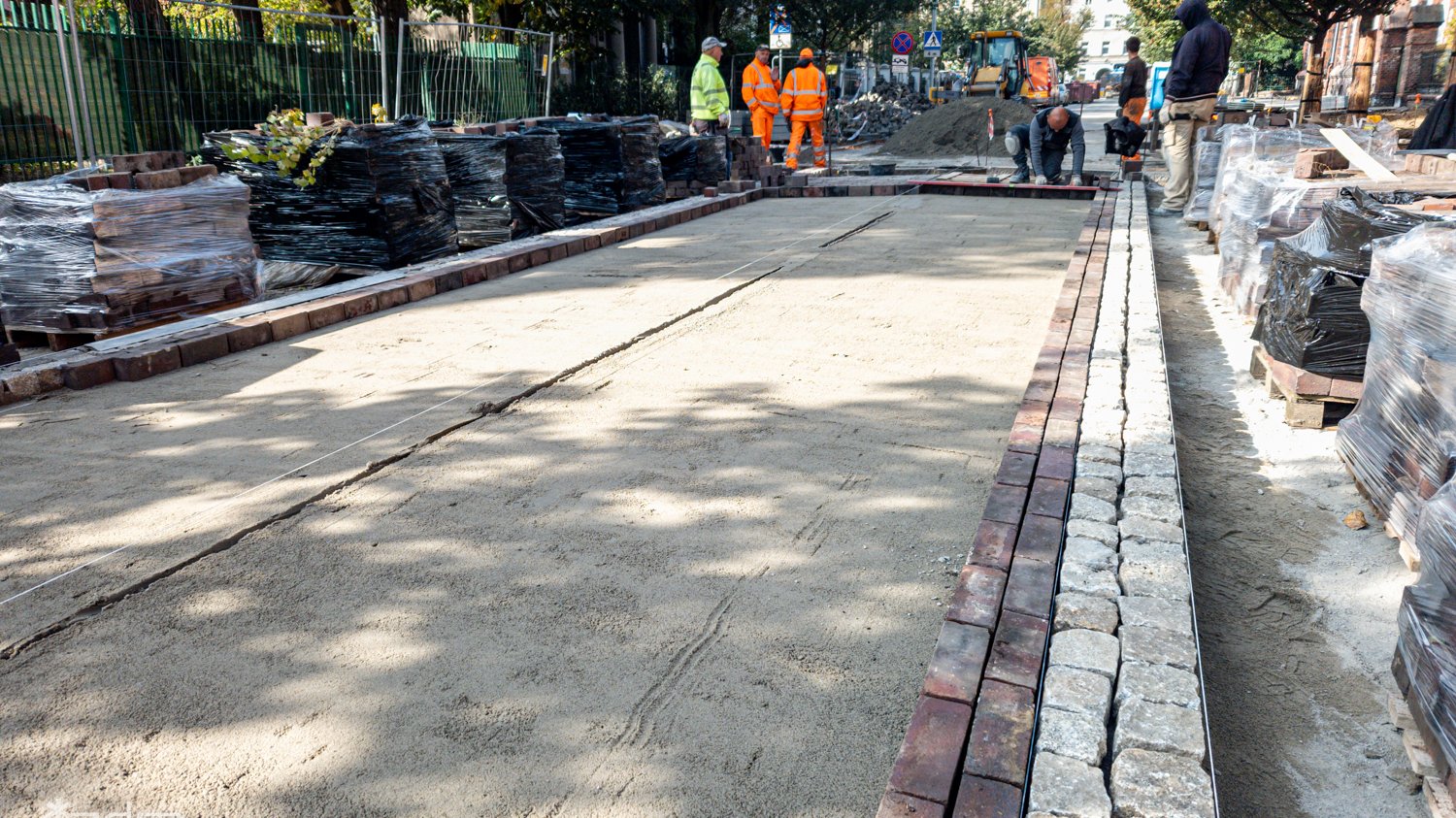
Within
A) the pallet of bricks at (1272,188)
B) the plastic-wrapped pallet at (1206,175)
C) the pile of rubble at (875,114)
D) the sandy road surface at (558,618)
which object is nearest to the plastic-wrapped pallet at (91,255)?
the sandy road surface at (558,618)

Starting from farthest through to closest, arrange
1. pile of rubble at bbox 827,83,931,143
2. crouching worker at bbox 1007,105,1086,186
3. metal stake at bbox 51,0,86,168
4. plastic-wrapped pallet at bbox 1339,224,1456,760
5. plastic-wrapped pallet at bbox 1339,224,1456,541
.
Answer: pile of rubble at bbox 827,83,931,143, crouching worker at bbox 1007,105,1086,186, metal stake at bbox 51,0,86,168, plastic-wrapped pallet at bbox 1339,224,1456,541, plastic-wrapped pallet at bbox 1339,224,1456,760

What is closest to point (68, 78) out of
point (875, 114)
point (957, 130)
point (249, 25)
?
point (249, 25)

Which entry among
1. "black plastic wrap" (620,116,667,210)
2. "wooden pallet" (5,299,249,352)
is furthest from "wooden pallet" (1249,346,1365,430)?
"black plastic wrap" (620,116,667,210)

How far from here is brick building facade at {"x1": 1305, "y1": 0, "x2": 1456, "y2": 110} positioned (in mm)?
25188

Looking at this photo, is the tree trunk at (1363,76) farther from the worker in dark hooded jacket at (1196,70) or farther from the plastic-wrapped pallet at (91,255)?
the plastic-wrapped pallet at (91,255)

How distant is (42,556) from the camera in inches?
121

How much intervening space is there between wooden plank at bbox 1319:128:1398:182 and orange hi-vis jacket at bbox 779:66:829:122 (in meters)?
10.3

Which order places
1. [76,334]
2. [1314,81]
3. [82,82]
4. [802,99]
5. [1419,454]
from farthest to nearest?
[1314,81]
[802,99]
[82,82]
[76,334]
[1419,454]

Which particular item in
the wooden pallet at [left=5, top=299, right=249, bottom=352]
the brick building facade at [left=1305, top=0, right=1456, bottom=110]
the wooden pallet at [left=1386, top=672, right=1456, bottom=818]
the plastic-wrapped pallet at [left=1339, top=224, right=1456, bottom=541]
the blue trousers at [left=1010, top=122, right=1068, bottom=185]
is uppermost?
the brick building facade at [left=1305, top=0, right=1456, bottom=110]

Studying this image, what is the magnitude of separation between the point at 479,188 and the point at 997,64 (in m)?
32.2

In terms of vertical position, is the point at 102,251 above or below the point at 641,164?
below

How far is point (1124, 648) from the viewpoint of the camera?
248 cm

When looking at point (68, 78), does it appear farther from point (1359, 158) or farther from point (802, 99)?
point (802, 99)

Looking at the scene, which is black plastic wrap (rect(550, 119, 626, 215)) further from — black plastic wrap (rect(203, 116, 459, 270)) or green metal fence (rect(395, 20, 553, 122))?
black plastic wrap (rect(203, 116, 459, 270))
